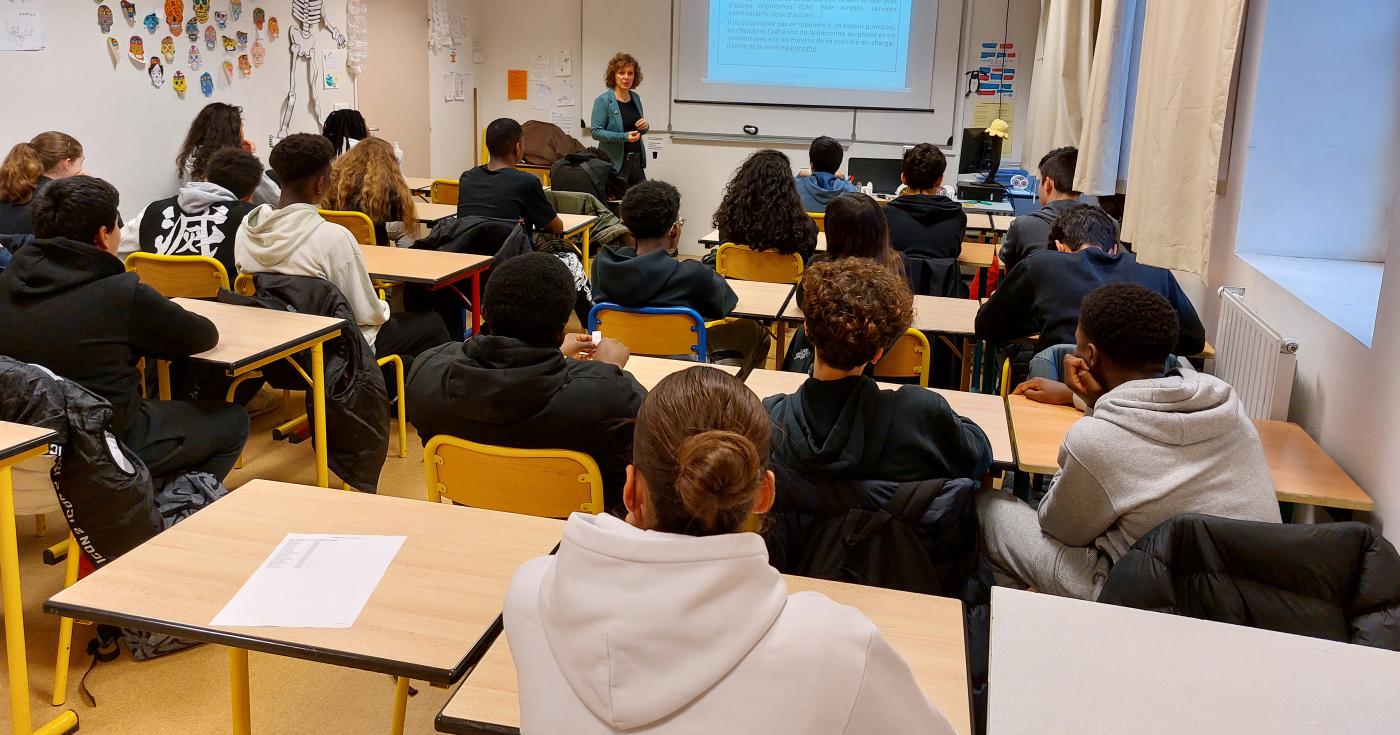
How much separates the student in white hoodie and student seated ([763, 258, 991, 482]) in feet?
2.71

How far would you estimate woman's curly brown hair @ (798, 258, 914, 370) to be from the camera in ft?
6.68

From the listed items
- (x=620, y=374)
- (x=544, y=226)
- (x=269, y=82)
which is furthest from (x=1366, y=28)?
(x=269, y=82)

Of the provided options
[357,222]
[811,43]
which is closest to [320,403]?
[357,222]

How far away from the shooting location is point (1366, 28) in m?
3.11

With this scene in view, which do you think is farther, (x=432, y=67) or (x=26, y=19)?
(x=432, y=67)

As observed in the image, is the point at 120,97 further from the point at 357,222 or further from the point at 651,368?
the point at 651,368

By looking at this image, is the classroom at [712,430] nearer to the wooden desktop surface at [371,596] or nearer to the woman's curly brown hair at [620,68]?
the wooden desktop surface at [371,596]

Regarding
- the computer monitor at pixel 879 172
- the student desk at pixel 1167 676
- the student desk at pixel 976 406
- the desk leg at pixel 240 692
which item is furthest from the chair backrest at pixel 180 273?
the computer monitor at pixel 879 172

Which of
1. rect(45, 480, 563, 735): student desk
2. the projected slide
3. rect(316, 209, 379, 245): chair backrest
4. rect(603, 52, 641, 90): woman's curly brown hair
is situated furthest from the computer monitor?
rect(45, 480, 563, 735): student desk

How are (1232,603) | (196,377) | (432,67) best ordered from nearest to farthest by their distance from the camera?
(1232,603) < (196,377) < (432,67)

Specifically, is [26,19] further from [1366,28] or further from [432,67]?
[1366,28]

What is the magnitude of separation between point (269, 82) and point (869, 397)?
17.9 ft

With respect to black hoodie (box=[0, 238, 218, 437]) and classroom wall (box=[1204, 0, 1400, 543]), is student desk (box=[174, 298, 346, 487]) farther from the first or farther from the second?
classroom wall (box=[1204, 0, 1400, 543])

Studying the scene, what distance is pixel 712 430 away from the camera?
1.19 meters
